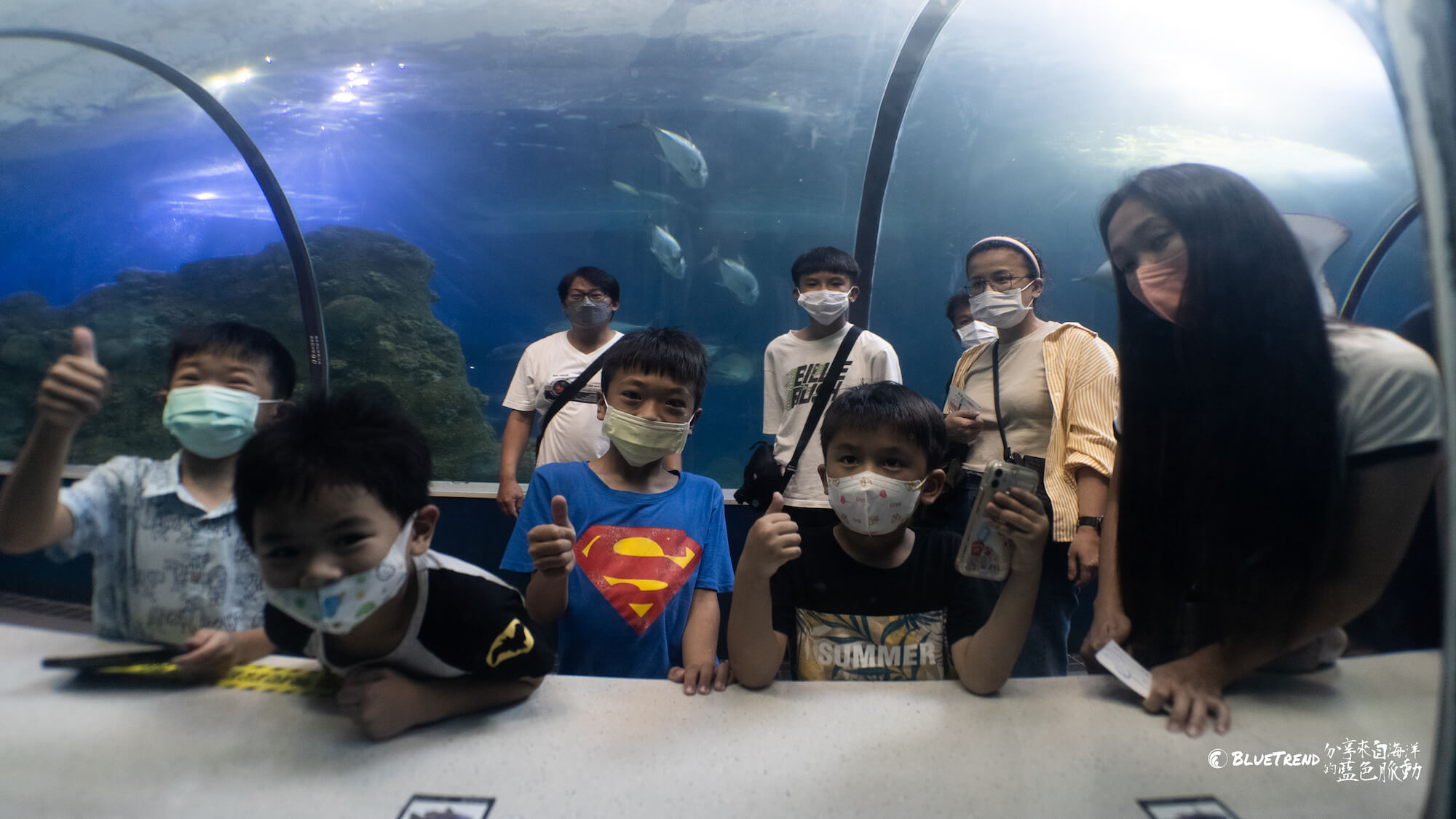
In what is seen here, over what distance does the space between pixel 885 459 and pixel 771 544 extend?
0.32 metres

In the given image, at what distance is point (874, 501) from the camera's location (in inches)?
46.4

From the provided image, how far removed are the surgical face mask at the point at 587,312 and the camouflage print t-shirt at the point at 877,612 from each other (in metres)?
0.96

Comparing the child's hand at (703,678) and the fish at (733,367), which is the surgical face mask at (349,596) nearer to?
the child's hand at (703,678)

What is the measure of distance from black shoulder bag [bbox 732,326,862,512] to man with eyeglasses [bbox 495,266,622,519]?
2.72 feet

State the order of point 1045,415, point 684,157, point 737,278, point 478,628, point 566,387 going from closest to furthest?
point 478,628, point 1045,415, point 566,387, point 684,157, point 737,278

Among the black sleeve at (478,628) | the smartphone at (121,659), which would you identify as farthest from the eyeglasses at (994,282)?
the smartphone at (121,659)

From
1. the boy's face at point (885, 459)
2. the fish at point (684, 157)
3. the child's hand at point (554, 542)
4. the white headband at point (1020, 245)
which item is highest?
the fish at point (684, 157)

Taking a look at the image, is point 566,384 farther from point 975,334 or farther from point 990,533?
point 975,334

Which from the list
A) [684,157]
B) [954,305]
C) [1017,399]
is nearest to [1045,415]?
[1017,399]

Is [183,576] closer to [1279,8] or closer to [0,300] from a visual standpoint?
[0,300]

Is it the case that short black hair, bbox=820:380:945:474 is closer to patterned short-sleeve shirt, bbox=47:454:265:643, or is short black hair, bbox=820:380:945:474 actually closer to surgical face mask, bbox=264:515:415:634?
surgical face mask, bbox=264:515:415:634

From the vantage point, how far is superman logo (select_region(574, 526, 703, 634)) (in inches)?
50.9

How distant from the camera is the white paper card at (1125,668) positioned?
77cm

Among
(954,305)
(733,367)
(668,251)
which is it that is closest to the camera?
(954,305)
